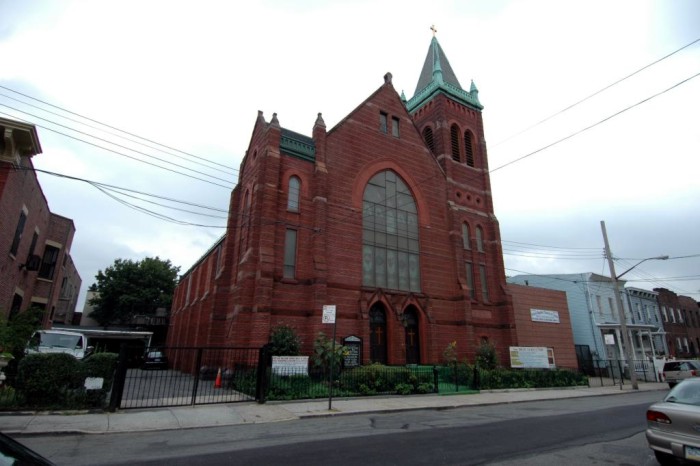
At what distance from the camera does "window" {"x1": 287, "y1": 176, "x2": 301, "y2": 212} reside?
2257 centimetres

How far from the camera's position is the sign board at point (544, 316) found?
31203 mm

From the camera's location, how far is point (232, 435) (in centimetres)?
912

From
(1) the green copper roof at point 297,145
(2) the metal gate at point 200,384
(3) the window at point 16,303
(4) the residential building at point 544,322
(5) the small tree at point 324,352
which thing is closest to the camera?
(2) the metal gate at point 200,384

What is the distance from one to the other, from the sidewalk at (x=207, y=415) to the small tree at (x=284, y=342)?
408cm

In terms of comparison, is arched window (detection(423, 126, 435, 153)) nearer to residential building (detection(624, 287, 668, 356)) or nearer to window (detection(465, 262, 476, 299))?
window (detection(465, 262, 476, 299))

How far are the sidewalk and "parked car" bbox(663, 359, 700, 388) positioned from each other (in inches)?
707

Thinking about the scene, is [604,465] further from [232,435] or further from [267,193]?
[267,193]

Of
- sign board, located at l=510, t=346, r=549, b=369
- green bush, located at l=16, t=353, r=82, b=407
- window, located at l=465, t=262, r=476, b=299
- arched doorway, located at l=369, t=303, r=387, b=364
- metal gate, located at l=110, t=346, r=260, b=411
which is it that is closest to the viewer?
green bush, located at l=16, t=353, r=82, b=407

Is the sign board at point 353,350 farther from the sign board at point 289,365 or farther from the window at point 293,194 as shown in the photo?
the window at point 293,194

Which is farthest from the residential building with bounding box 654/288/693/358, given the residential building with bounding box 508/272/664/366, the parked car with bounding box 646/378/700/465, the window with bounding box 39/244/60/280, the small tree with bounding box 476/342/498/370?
the window with bounding box 39/244/60/280

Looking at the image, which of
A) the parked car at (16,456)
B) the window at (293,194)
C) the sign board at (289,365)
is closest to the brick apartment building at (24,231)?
the sign board at (289,365)

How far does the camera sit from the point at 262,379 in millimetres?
14008

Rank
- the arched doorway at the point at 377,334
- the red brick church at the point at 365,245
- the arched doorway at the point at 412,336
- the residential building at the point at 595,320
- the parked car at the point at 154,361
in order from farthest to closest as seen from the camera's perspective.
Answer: the residential building at the point at 595,320, the parked car at the point at 154,361, the arched doorway at the point at 412,336, the arched doorway at the point at 377,334, the red brick church at the point at 365,245

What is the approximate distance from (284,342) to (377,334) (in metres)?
6.43
